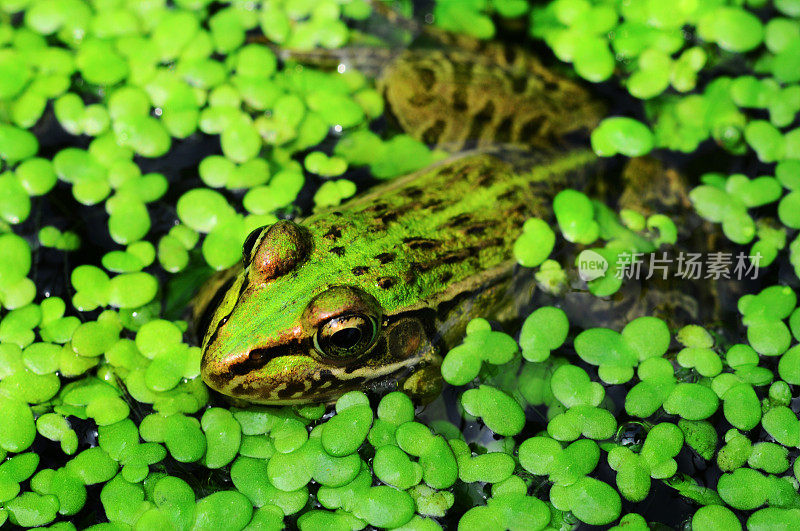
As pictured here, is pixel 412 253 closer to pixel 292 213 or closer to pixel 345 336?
pixel 345 336

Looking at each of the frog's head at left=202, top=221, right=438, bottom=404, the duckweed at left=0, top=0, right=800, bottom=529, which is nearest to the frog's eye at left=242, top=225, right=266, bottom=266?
the frog's head at left=202, top=221, right=438, bottom=404

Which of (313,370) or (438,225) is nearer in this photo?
(313,370)

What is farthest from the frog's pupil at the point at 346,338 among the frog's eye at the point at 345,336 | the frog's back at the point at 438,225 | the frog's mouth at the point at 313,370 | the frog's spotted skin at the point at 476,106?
the frog's spotted skin at the point at 476,106

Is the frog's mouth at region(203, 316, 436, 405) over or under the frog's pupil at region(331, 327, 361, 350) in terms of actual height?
under

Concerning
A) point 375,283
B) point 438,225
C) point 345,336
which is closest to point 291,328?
point 345,336

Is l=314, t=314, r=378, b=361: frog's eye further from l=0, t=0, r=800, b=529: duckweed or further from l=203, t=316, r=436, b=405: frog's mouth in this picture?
l=0, t=0, r=800, b=529: duckweed

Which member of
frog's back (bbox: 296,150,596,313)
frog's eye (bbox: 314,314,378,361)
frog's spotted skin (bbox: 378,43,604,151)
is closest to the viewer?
frog's eye (bbox: 314,314,378,361)

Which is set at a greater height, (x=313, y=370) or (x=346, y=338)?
(x=346, y=338)

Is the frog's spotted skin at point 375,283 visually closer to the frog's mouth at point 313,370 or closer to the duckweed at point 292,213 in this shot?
the frog's mouth at point 313,370
